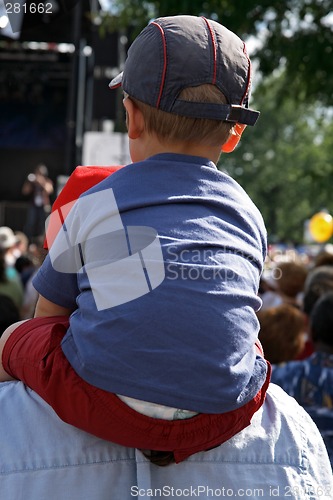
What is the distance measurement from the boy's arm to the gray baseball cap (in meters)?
0.35

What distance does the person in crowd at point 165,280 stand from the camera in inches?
42.1

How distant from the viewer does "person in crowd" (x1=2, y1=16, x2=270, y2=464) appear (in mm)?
1069

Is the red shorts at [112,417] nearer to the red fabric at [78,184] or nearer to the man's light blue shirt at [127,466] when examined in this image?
the man's light blue shirt at [127,466]

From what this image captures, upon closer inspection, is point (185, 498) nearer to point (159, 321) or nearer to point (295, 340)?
point (159, 321)

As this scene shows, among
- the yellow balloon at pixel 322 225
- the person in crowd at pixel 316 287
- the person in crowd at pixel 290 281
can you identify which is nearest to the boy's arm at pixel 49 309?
the person in crowd at pixel 316 287

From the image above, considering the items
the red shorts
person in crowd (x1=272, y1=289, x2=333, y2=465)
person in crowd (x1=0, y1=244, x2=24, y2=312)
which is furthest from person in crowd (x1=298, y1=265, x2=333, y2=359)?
the red shorts

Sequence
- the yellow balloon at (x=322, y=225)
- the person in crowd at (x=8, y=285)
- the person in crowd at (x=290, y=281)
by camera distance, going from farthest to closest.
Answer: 1. the yellow balloon at (x=322, y=225)
2. the person in crowd at (x=8, y=285)
3. the person in crowd at (x=290, y=281)

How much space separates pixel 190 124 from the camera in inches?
46.4

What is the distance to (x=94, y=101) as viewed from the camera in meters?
14.5

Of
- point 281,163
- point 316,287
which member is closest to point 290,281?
point 316,287

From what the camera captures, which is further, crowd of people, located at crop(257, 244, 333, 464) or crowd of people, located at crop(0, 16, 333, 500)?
crowd of people, located at crop(257, 244, 333, 464)

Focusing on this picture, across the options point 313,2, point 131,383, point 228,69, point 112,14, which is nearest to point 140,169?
point 228,69

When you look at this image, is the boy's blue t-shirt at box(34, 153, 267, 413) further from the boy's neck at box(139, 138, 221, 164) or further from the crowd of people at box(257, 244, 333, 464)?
the crowd of people at box(257, 244, 333, 464)

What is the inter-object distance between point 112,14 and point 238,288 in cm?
711
